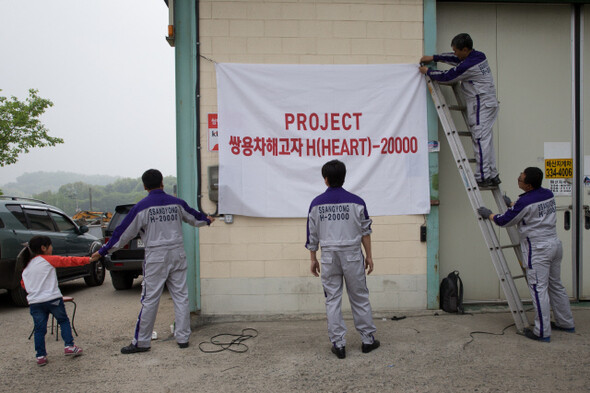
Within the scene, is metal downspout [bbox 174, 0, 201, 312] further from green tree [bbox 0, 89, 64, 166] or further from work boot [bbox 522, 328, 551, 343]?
green tree [bbox 0, 89, 64, 166]

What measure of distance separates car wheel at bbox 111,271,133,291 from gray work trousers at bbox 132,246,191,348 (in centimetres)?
429

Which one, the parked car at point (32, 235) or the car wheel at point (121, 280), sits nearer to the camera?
the parked car at point (32, 235)

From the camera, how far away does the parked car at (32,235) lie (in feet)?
21.1

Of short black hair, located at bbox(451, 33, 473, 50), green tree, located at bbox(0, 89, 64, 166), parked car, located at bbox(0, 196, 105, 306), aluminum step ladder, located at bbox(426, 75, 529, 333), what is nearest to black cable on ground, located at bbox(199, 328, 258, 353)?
parked car, located at bbox(0, 196, 105, 306)

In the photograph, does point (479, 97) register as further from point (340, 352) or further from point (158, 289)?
point (158, 289)

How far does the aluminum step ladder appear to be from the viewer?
448 cm

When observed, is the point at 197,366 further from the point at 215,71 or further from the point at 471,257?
the point at 471,257

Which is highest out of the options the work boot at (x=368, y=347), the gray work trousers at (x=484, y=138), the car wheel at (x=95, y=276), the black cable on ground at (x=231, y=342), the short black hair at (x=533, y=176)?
the gray work trousers at (x=484, y=138)

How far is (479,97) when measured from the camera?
475 cm

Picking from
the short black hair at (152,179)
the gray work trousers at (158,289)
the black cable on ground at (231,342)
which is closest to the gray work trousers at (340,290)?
the black cable on ground at (231,342)

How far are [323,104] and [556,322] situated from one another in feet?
11.9

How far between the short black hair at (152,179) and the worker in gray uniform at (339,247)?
1.66m

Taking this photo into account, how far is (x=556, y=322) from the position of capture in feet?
15.0

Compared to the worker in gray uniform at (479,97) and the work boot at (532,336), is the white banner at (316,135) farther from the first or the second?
the work boot at (532,336)
